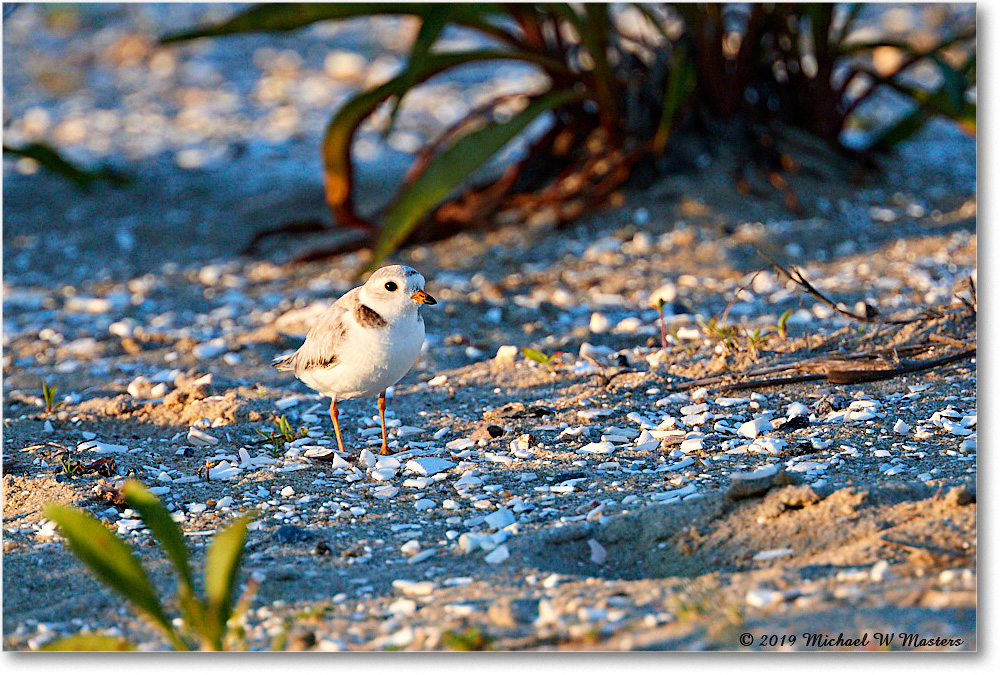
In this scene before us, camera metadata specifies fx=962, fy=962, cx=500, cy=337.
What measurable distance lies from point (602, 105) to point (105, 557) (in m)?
3.80

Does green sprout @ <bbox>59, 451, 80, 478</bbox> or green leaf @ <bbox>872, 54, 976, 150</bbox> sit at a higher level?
green leaf @ <bbox>872, 54, 976, 150</bbox>

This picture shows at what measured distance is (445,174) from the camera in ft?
15.4

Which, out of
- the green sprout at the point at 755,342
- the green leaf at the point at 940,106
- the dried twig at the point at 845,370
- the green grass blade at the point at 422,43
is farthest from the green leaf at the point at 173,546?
the green leaf at the point at 940,106

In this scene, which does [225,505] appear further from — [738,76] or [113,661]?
[738,76]

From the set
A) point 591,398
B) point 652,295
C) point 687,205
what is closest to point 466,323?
point 652,295

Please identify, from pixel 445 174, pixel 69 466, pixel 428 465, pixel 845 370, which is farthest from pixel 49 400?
pixel 845 370

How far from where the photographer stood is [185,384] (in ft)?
12.2

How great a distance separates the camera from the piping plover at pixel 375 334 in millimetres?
2811

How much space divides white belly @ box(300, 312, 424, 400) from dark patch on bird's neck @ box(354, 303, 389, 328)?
23 mm

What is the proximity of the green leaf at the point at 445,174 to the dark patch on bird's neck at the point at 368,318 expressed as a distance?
70.7 inches

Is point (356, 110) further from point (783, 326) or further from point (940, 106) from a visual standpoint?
point (940, 106)

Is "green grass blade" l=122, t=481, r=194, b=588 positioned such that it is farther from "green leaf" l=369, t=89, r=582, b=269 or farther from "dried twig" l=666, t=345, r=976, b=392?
"green leaf" l=369, t=89, r=582, b=269

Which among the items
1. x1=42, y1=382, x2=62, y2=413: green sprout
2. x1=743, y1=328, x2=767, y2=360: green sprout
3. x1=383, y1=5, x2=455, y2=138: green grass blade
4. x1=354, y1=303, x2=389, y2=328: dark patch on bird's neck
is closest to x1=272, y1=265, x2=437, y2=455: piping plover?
x1=354, y1=303, x2=389, y2=328: dark patch on bird's neck

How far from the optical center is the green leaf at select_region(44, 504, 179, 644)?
6.12 ft
